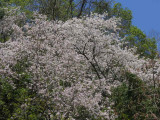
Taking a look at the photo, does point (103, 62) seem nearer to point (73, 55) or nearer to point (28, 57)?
point (73, 55)

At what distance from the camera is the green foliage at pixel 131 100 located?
28.5ft

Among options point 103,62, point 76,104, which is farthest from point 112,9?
point 76,104

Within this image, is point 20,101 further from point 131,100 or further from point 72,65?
point 131,100

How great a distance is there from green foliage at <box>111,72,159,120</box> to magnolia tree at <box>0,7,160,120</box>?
0.59 meters

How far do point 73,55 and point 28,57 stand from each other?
235 centimetres

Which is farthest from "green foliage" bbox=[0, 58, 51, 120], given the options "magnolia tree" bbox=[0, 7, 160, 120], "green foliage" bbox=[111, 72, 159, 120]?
"green foliage" bbox=[111, 72, 159, 120]

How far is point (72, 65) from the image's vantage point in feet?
37.5

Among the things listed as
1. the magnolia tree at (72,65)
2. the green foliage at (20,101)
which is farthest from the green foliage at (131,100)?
the green foliage at (20,101)

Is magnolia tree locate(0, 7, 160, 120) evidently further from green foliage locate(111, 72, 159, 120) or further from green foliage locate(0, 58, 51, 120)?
green foliage locate(111, 72, 159, 120)

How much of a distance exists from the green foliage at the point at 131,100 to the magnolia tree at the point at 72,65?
59cm

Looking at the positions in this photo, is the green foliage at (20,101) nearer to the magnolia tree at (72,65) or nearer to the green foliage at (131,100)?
the magnolia tree at (72,65)

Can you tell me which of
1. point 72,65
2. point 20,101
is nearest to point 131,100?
point 72,65

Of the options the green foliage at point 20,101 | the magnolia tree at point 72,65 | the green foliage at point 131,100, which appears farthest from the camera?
the green foliage at point 131,100

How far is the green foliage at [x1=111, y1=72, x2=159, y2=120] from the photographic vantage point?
28.5 ft
